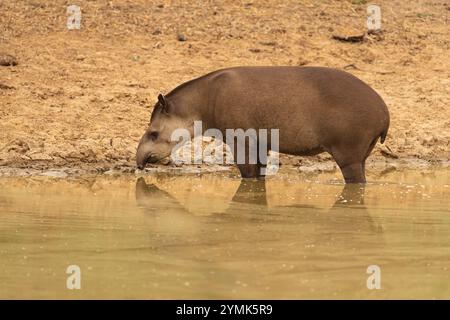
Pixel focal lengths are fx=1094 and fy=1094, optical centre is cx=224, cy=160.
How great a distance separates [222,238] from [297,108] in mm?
3534

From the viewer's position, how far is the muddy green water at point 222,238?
6.59 meters

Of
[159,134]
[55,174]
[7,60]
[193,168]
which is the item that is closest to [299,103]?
[159,134]

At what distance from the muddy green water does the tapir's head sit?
430 millimetres

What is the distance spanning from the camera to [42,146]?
13.0m

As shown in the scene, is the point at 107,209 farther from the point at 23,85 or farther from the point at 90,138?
the point at 23,85

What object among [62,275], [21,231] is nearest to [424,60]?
[21,231]

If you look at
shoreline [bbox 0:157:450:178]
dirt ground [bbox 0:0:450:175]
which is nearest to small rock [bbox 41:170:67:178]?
shoreline [bbox 0:157:450:178]

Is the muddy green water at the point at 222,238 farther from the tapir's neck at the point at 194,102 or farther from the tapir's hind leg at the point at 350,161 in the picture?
the tapir's neck at the point at 194,102

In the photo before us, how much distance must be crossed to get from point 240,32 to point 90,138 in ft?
14.6

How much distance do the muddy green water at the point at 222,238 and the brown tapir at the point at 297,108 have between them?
42 centimetres

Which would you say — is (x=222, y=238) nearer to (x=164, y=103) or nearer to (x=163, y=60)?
(x=164, y=103)

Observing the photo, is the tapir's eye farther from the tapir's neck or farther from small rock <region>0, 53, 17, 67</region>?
small rock <region>0, 53, 17, 67</region>

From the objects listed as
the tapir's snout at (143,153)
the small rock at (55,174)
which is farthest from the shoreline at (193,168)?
the tapir's snout at (143,153)

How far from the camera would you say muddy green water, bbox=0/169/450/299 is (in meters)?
6.59
